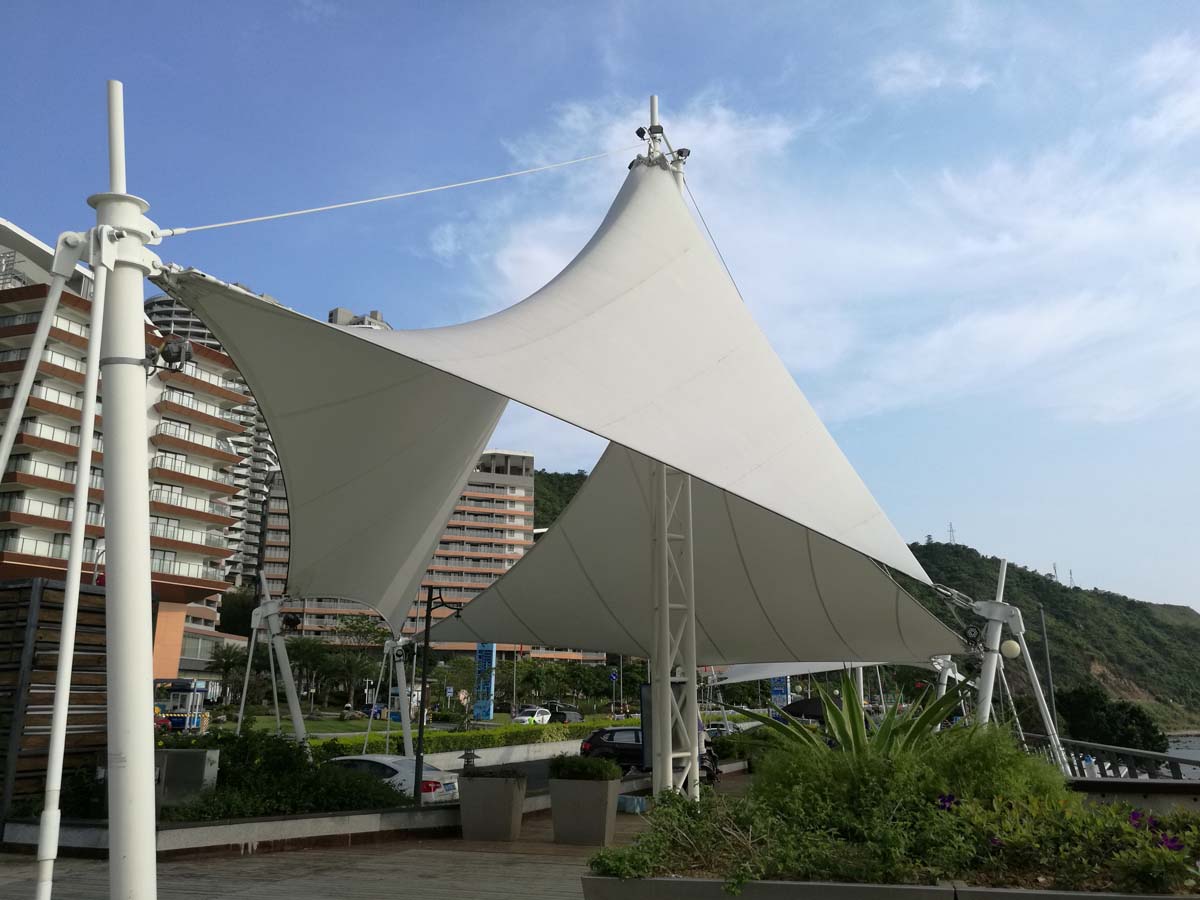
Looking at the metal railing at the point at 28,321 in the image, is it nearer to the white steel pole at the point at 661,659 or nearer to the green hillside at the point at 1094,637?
the white steel pole at the point at 661,659

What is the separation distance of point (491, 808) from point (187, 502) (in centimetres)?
4060

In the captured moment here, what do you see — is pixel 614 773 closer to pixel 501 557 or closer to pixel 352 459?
pixel 352 459

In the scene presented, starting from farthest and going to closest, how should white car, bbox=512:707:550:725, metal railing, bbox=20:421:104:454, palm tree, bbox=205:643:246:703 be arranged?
palm tree, bbox=205:643:246:703 < white car, bbox=512:707:550:725 < metal railing, bbox=20:421:104:454

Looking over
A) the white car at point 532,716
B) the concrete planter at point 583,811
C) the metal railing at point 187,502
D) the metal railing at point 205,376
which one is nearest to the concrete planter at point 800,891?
the concrete planter at point 583,811

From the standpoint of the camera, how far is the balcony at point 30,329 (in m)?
39.8

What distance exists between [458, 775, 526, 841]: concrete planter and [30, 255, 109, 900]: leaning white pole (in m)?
5.75

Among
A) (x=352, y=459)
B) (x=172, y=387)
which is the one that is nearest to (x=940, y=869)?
(x=352, y=459)

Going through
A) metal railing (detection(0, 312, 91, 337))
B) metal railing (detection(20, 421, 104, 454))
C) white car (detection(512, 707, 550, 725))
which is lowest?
white car (detection(512, 707, 550, 725))

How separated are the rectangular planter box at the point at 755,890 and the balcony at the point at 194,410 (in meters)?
47.1

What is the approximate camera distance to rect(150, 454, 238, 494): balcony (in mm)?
44156

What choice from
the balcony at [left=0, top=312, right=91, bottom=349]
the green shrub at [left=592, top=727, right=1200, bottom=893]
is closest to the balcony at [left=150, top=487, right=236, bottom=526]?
the balcony at [left=0, top=312, right=91, bottom=349]

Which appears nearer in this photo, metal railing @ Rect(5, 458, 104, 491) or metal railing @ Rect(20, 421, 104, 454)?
metal railing @ Rect(5, 458, 104, 491)

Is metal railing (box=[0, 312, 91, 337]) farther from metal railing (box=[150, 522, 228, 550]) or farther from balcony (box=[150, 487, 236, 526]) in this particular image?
metal railing (box=[150, 522, 228, 550])

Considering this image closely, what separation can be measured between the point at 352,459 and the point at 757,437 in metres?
5.11
